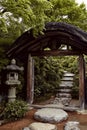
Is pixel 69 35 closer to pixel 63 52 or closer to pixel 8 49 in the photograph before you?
pixel 63 52

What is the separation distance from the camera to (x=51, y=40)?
10.9 meters

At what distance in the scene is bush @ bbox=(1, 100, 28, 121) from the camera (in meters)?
8.53

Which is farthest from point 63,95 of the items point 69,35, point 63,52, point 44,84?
point 69,35

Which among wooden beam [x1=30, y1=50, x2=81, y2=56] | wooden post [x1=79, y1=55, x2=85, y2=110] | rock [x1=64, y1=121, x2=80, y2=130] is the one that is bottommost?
rock [x1=64, y1=121, x2=80, y2=130]

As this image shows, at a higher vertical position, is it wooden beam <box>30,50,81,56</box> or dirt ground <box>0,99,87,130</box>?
wooden beam <box>30,50,81,56</box>

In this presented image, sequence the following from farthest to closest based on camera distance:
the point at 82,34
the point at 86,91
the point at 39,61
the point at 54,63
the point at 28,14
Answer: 1. the point at 54,63
2. the point at 39,61
3. the point at 86,91
4. the point at 82,34
5. the point at 28,14

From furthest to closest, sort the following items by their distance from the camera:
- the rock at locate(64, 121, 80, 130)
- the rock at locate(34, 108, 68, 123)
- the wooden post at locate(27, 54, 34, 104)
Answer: the wooden post at locate(27, 54, 34, 104) → the rock at locate(34, 108, 68, 123) → the rock at locate(64, 121, 80, 130)

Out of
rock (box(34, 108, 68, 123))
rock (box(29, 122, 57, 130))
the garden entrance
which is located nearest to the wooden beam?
the garden entrance

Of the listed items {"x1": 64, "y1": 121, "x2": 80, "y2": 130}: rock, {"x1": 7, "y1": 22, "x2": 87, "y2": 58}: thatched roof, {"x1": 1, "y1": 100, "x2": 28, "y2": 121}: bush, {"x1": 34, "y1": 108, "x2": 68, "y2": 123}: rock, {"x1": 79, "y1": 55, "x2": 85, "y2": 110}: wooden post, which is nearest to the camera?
{"x1": 64, "y1": 121, "x2": 80, "y2": 130}: rock

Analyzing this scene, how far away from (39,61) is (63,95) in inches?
98.1

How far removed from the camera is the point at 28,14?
23.6 feet

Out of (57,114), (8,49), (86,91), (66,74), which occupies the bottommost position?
(57,114)

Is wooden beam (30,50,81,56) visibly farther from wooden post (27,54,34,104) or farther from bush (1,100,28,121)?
bush (1,100,28,121)

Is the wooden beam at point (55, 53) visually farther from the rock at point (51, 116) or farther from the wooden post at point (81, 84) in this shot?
the rock at point (51, 116)
